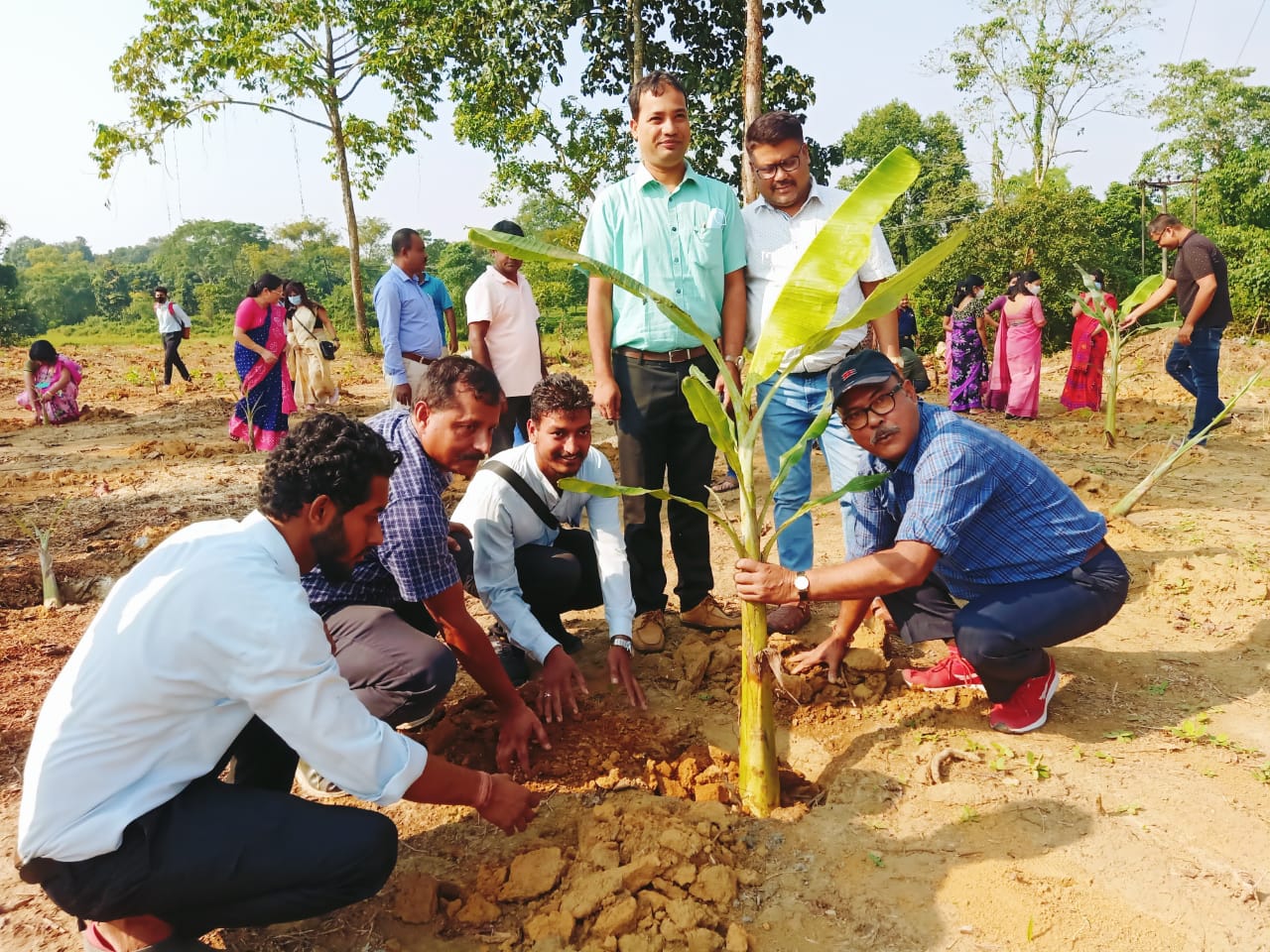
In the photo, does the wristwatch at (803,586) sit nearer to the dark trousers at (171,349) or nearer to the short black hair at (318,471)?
the short black hair at (318,471)

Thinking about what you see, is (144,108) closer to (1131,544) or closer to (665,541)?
(665,541)

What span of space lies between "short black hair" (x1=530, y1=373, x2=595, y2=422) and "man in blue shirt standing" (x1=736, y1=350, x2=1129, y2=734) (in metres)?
0.85

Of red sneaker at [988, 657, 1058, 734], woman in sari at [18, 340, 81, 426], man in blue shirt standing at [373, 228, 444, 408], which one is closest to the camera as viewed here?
red sneaker at [988, 657, 1058, 734]

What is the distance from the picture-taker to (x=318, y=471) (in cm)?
164

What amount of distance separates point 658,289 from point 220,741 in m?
2.07

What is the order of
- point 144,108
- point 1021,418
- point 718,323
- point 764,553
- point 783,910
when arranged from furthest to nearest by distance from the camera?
point 144,108 → point 1021,418 → point 718,323 → point 764,553 → point 783,910

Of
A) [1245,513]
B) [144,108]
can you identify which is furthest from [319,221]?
[1245,513]

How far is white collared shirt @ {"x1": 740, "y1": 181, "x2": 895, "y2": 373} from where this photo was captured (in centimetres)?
305

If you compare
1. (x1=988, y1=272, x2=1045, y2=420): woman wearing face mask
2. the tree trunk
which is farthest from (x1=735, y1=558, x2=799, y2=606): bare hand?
(x1=988, y1=272, x2=1045, y2=420): woman wearing face mask

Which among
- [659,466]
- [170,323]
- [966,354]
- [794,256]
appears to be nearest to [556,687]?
[659,466]

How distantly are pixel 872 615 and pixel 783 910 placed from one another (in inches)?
67.0

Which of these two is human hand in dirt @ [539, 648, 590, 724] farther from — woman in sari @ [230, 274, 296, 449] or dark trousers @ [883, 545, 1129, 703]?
woman in sari @ [230, 274, 296, 449]

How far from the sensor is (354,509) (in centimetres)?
170

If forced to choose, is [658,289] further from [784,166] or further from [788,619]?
[788,619]
